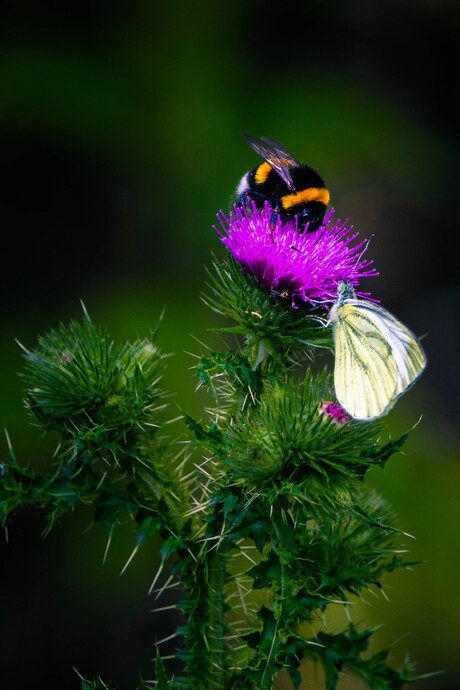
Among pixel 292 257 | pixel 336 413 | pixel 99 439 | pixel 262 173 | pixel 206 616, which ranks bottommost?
pixel 206 616

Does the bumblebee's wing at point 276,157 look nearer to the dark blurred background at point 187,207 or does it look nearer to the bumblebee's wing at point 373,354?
the bumblebee's wing at point 373,354

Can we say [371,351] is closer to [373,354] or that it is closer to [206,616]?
[373,354]

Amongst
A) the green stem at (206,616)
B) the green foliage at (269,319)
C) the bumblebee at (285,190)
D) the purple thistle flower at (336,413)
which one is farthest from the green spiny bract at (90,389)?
the bumblebee at (285,190)

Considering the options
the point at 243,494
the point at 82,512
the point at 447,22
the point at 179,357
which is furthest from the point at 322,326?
the point at 447,22

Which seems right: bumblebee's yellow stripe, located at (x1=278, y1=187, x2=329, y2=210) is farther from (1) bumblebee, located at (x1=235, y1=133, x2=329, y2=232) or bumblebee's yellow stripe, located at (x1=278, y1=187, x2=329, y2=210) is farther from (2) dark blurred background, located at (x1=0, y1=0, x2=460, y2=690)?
(2) dark blurred background, located at (x1=0, y1=0, x2=460, y2=690)

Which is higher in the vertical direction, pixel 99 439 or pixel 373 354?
pixel 373 354

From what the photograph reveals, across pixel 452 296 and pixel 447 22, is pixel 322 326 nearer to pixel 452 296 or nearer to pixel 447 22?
pixel 452 296

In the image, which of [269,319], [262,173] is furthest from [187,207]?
[269,319]
